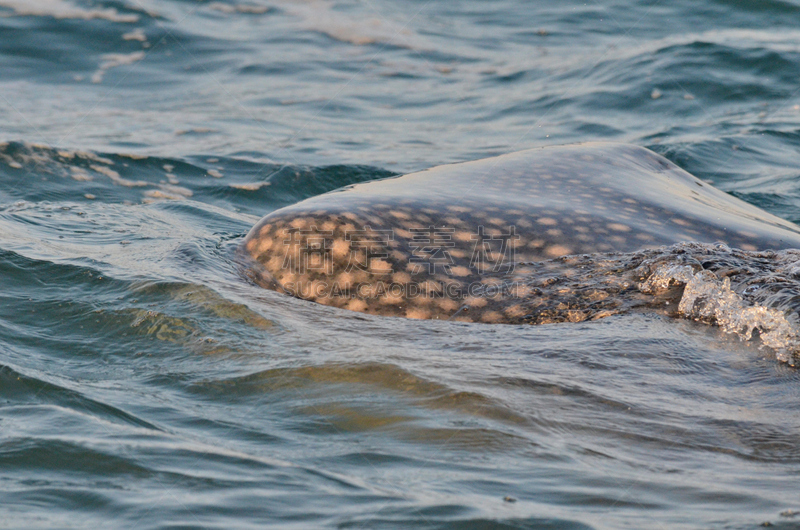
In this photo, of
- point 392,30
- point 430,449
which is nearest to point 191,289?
point 430,449

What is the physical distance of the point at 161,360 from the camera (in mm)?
2854

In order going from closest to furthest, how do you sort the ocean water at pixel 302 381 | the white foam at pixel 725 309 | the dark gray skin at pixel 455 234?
the ocean water at pixel 302 381, the white foam at pixel 725 309, the dark gray skin at pixel 455 234

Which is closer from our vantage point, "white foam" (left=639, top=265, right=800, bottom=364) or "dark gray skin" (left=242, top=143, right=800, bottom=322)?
"white foam" (left=639, top=265, right=800, bottom=364)

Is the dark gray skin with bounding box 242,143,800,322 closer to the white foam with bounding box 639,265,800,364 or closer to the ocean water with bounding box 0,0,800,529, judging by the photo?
the ocean water with bounding box 0,0,800,529

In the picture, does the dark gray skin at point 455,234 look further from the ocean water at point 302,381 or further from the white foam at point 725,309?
the white foam at point 725,309

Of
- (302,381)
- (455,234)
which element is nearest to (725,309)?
(455,234)

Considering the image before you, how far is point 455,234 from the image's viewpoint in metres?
3.50

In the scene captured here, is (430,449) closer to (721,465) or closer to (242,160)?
(721,465)

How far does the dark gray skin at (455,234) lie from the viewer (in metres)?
3.36

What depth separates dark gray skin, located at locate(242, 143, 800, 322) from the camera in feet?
11.0

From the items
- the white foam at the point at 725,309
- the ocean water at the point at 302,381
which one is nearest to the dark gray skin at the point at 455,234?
the ocean water at the point at 302,381

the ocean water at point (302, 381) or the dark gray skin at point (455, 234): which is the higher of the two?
the dark gray skin at point (455, 234)

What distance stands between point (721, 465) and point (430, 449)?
72 centimetres

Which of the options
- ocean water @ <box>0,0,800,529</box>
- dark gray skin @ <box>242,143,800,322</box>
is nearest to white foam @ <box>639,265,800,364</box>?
ocean water @ <box>0,0,800,529</box>
